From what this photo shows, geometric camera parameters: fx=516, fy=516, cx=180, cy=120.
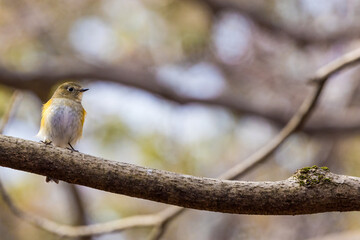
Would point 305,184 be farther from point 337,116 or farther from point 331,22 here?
point 331,22

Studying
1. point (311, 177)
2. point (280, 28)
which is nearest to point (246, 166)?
point (311, 177)

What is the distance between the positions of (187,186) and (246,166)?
259cm

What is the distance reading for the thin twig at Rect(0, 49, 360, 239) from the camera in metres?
4.61

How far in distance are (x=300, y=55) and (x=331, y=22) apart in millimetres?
808

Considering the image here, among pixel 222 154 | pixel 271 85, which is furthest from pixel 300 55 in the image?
pixel 222 154

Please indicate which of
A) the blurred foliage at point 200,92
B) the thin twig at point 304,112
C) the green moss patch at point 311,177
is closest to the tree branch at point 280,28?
the blurred foliage at point 200,92

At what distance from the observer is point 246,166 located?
16.6 ft

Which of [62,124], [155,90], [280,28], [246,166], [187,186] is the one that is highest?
[280,28]

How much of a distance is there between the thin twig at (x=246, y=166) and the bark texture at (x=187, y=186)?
2.19 metres

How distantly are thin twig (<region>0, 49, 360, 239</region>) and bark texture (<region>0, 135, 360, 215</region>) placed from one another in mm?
2188

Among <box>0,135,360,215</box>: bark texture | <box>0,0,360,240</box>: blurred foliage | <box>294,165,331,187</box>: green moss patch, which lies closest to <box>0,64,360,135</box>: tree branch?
<box>0,0,360,240</box>: blurred foliage

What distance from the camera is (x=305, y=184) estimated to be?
2.58 meters

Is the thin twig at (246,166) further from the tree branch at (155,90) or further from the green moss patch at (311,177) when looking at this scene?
the green moss patch at (311,177)

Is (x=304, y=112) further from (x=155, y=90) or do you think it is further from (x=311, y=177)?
(x=155, y=90)
